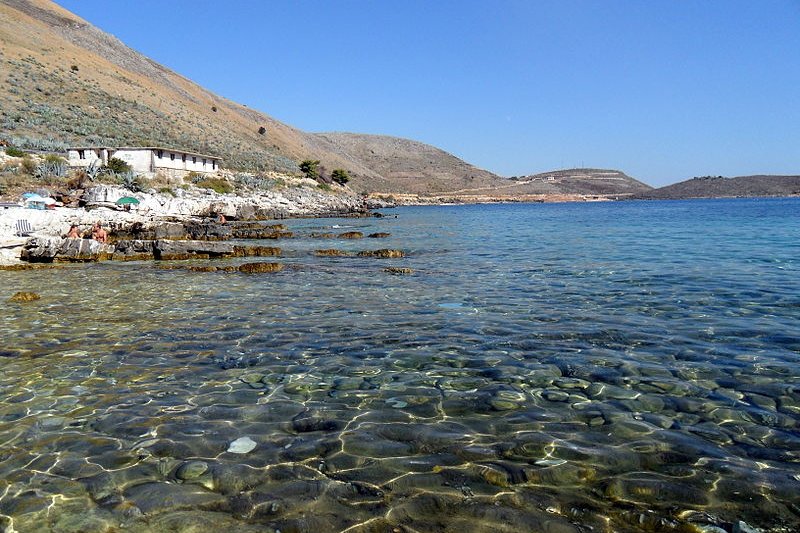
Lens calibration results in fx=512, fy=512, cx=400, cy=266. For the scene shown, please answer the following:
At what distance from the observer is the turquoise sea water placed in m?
3.89

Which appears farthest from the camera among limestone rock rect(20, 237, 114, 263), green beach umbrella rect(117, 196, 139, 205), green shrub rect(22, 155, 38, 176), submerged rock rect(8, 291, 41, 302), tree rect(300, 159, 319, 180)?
tree rect(300, 159, 319, 180)

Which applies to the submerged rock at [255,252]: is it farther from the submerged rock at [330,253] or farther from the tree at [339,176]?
the tree at [339,176]

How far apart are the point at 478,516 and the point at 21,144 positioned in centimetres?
6068

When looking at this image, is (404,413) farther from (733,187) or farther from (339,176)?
(733,187)

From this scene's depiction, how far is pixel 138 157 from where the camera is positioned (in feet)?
174

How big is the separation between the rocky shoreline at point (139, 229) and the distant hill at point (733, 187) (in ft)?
412

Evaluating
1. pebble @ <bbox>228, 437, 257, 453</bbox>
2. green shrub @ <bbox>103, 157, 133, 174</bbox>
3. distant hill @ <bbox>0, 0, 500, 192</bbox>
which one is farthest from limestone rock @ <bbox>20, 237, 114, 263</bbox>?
distant hill @ <bbox>0, 0, 500, 192</bbox>

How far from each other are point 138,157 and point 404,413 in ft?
185

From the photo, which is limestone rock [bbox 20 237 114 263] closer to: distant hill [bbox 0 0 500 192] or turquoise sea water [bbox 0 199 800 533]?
turquoise sea water [bbox 0 199 800 533]

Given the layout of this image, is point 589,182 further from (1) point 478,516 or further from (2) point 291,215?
(1) point 478,516

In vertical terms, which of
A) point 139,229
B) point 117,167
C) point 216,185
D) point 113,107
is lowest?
point 139,229

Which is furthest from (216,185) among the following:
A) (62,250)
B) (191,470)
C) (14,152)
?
(191,470)

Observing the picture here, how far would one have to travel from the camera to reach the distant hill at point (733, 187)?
13412cm

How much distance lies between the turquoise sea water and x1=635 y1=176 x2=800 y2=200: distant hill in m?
149
